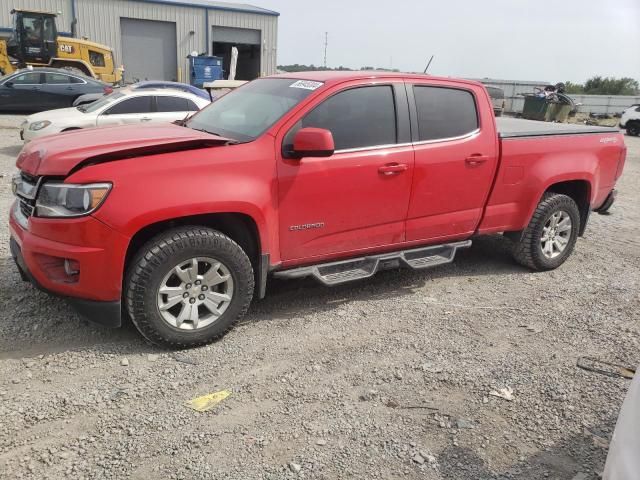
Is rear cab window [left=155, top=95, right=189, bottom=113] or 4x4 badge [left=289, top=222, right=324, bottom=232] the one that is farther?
rear cab window [left=155, top=95, right=189, bottom=113]

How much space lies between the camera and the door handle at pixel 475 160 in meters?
4.69

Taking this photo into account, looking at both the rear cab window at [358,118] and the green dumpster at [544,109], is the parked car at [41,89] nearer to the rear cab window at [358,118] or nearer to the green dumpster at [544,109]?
the rear cab window at [358,118]

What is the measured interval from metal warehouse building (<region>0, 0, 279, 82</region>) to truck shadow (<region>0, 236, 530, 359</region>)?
29503 mm

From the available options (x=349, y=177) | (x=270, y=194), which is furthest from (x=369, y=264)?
(x=270, y=194)

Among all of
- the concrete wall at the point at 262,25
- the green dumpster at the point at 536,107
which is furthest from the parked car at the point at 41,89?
the concrete wall at the point at 262,25

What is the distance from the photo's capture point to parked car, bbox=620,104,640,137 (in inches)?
965

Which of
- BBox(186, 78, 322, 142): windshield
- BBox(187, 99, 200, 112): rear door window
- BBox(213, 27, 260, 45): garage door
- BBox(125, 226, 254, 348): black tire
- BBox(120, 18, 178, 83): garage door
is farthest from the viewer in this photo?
BBox(213, 27, 260, 45): garage door

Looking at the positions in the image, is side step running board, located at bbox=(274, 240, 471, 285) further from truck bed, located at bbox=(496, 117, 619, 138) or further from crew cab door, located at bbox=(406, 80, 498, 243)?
truck bed, located at bbox=(496, 117, 619, 138)

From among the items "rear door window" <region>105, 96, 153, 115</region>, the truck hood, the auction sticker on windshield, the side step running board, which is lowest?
the side step running board

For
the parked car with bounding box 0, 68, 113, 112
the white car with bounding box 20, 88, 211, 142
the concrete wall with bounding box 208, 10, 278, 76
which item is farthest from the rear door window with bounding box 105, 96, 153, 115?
the concrete wall with bounding box 208, 10, 278, 76

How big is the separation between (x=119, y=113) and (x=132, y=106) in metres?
0.29

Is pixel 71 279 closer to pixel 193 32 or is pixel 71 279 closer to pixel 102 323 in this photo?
pixel 102 323

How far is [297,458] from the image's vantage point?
272cm

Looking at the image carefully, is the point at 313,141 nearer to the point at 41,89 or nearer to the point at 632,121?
the point at 41,89
